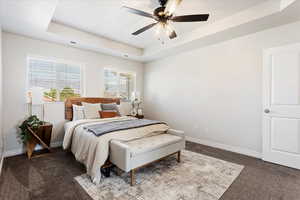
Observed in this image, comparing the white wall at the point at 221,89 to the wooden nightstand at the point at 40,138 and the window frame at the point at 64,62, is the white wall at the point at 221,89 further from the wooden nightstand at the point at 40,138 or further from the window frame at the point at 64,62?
the wooden nightstand at the point at 40,138

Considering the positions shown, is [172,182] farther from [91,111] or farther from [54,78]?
[54,78]

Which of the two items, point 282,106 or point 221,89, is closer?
point 282,106

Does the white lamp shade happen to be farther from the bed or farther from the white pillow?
the bed

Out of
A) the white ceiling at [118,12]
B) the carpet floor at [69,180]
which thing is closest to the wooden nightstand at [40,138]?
the carpet floor at [69,180]

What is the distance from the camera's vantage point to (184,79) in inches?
166

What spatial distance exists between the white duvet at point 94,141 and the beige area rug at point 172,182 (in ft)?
0.76

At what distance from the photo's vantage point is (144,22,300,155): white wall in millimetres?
2943

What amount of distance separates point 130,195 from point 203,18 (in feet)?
8.49

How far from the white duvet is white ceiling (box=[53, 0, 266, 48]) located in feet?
6.98

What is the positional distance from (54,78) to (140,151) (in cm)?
305

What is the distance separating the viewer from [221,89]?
3.48 metres

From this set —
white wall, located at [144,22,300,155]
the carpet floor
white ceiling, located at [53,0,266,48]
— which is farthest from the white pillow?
white wall, located at [144,22,300,155]

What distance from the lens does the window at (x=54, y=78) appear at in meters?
3.32

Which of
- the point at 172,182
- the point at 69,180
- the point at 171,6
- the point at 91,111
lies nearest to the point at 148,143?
the point at 172,182
